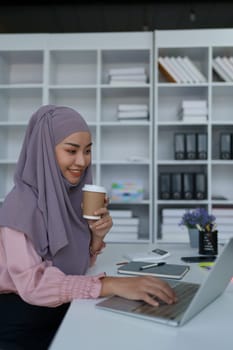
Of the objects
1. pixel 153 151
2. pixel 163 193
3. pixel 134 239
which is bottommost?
pixel 134 239

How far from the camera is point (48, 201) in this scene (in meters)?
1.00

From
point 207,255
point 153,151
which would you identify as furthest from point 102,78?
point 207,255

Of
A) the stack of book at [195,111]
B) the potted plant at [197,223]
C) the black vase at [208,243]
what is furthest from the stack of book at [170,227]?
the black vase at [208,243]

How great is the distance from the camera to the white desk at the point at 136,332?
0.59 meters

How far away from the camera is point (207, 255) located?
4.60 ft

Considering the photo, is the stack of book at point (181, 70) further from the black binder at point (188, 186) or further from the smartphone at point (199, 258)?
the smartphone at point (199, 258)

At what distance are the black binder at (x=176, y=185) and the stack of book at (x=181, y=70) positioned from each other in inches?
31.4

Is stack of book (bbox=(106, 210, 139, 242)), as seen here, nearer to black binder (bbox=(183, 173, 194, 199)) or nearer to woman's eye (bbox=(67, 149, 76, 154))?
black binder (bbox=(183, 173, 194, 199))

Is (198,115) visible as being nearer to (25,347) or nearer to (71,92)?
(71,92)

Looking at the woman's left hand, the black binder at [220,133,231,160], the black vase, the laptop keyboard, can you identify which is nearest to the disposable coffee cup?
the woman's left hand

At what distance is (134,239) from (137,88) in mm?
1325

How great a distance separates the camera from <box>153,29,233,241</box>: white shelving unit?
112 inches

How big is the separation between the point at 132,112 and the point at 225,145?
2.72ft

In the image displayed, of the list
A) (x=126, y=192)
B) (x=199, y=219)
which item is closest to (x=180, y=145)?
(x=126, y=192)
